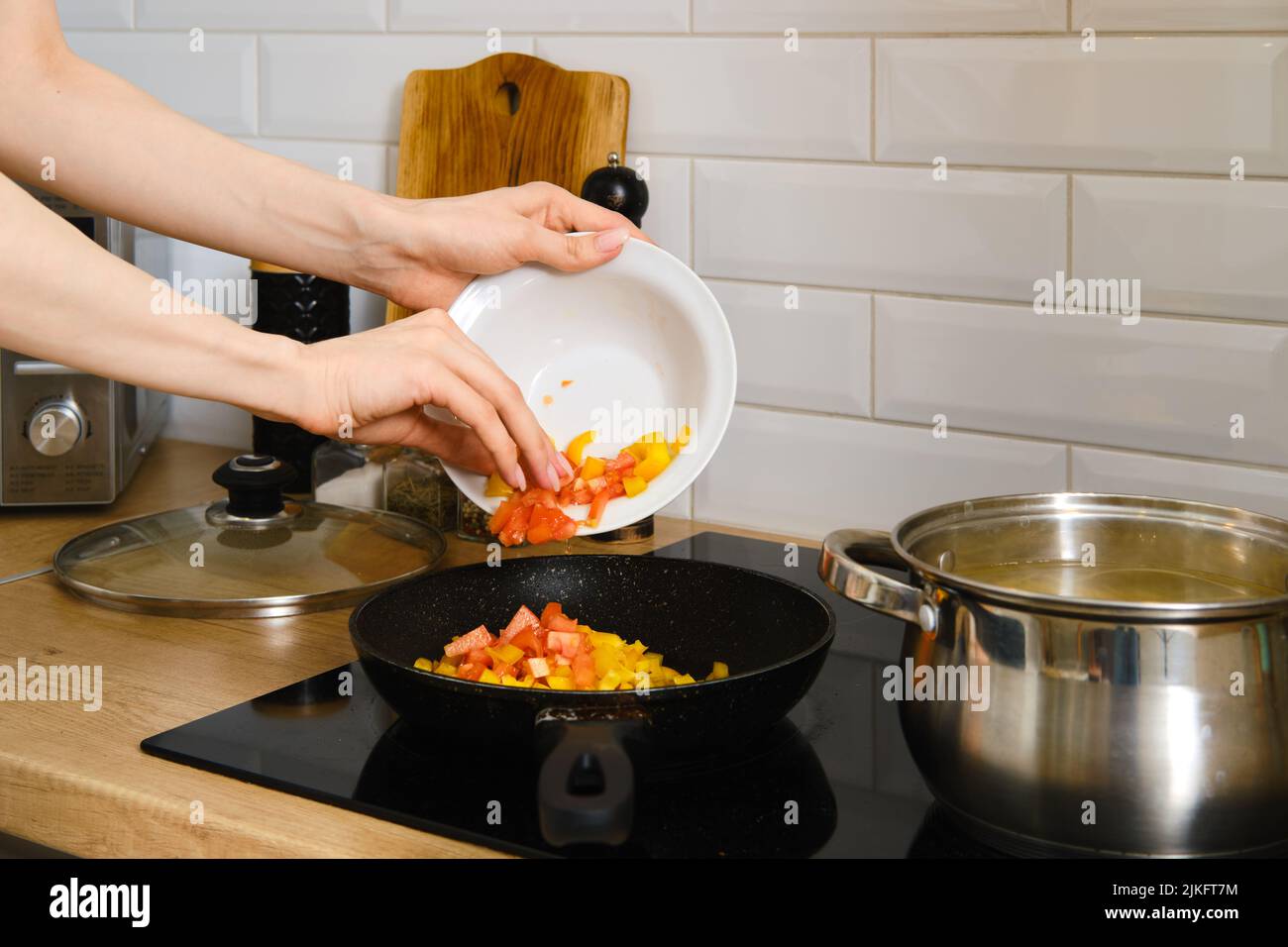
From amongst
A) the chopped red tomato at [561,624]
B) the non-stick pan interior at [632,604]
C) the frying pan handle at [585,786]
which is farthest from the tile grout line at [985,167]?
the frying pan handle at [585,786]

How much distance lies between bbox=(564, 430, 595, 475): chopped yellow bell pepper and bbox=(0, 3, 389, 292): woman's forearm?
8.9 inches

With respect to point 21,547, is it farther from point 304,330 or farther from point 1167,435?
point 1167,435

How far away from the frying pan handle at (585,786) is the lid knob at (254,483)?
0.60m

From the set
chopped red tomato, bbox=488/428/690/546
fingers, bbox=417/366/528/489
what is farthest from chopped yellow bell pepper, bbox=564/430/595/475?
fingers, bbox=417/366/528/489

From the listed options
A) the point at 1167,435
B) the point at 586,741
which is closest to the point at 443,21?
the point at 1167,435

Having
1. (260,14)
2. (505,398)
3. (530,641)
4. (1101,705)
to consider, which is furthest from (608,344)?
(260,14)

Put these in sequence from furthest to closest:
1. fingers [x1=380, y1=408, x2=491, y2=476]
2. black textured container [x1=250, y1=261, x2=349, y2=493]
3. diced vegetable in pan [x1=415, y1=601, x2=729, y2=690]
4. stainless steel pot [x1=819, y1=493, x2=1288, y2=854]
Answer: black textured container [x1=250, y1=261, x2=349, y2=493], fingers [x1=380, y1=408, x2=491, y2=476], diced vegetable in pan [x1=415, y1=601, x2=729, y2=690], stainless steel pot [x1=819, y1=493, x2=1288, y2=854]

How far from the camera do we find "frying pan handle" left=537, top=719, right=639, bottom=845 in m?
0.61

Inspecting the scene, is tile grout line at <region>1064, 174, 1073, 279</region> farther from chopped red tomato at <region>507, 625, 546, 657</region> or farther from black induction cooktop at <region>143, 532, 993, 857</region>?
chopped red tomato at <region>507, 625, 546, 657</region>

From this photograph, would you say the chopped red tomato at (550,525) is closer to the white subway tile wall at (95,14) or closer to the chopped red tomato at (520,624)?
the chopped red tomato at (520,624)

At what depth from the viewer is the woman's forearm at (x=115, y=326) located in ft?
2.50

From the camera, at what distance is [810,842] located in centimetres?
69

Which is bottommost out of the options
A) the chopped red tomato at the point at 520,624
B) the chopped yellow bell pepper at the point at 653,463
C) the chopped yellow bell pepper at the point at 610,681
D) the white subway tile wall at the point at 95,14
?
the chopped yellow bell pepper at the point at 610,681

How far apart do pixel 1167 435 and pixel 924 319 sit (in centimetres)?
23
